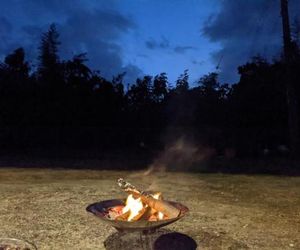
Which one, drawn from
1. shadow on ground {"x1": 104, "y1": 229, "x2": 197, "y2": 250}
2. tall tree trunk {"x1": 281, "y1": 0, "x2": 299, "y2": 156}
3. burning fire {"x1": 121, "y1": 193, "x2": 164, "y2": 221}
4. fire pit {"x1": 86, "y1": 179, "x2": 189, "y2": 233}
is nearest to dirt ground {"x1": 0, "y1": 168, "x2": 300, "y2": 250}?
shadow on ground {"x1": 104, "y1": 229, "x2": 197, "y2": 250}

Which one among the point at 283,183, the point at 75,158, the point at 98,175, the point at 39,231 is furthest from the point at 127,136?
the point at 39,231

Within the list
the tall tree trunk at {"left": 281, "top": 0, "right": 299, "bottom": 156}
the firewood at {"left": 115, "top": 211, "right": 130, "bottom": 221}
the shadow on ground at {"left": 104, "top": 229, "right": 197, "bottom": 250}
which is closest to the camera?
the firewood at {"left": 115, "top": 211, "right": 130, "bottom": 221}

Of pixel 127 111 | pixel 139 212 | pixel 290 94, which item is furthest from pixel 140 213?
pixel 127 111

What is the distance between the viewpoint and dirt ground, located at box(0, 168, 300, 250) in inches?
206

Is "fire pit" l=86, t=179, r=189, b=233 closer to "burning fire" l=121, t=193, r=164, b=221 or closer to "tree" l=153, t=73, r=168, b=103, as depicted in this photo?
"burning fire" l=121, t=193, r=164, b=221

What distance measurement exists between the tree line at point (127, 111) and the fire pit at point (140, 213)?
1149cm

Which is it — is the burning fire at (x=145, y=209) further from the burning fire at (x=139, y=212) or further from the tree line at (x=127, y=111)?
the tree line at (x=127, y=111)

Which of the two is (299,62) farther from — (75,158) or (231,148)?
(75,158)

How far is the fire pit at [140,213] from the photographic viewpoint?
4.03 meters

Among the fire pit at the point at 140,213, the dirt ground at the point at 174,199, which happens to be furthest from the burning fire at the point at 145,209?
the dirt ground at the point at 174,199

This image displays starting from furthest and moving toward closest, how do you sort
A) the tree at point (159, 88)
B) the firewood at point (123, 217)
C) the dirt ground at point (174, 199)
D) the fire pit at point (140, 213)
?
the tree at point (159, 88), the dirt ground at point (174, 199), the firewood at point (123, 217), the fire pit at point (140, 213)

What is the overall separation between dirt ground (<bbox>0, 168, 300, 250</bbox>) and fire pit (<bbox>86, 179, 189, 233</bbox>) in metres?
0.70

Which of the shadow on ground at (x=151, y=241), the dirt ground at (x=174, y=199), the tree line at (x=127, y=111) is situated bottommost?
the shadow on ground at (x=151, y=241)

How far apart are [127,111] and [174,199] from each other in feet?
36.3
